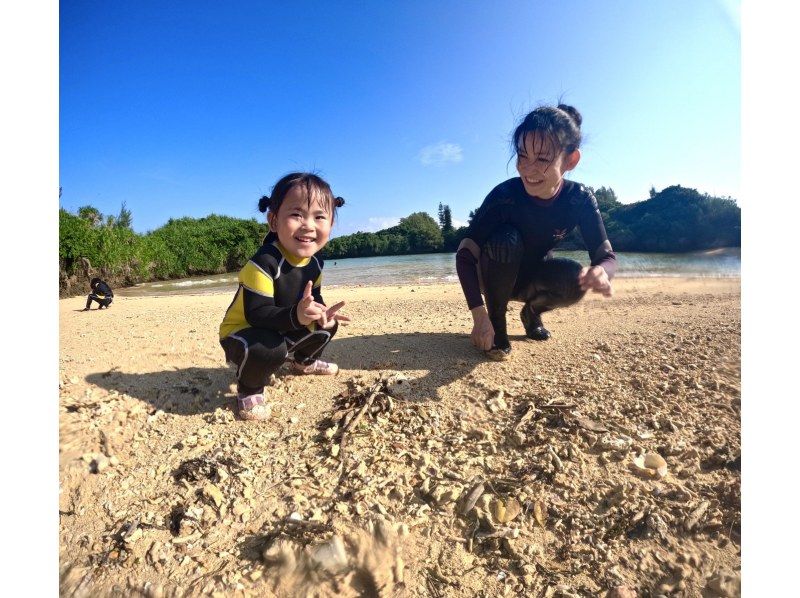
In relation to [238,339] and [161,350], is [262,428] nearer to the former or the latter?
[238,339]

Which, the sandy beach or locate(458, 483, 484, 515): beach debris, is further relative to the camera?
locate(458, 483, 484, 515): beach debris

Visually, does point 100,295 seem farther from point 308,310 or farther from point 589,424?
point 589,424

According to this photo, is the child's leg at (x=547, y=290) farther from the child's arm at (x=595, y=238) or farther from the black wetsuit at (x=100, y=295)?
the black wetsuit at (x=100, y=295)

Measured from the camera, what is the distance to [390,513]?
3.35 ft

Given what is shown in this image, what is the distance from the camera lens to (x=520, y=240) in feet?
6.97

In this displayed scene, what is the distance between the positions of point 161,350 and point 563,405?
7.41 feet

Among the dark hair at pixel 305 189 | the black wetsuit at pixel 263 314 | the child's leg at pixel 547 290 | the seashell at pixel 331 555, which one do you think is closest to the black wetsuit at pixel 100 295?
the black wetsuit at pixel 263 314

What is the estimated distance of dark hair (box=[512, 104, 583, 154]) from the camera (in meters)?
1.80

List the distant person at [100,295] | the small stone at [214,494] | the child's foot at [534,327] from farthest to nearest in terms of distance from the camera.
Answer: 1. the distant person at [100,295]
2. the child's foot at [534,327]
3. the small stone at [214,494]

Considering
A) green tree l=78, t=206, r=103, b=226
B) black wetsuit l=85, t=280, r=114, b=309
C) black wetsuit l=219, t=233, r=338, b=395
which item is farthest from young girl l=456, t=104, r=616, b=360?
green tree l=78, t=206, r=103, b=226

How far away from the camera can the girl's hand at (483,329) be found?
1979mm

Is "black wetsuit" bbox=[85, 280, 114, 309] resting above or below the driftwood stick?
above

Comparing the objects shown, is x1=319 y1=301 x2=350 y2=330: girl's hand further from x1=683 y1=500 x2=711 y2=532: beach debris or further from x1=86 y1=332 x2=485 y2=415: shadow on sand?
x1=683 y1=500 x2=711 y2=532: beach debris

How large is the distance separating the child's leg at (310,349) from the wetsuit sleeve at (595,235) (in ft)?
4.31
